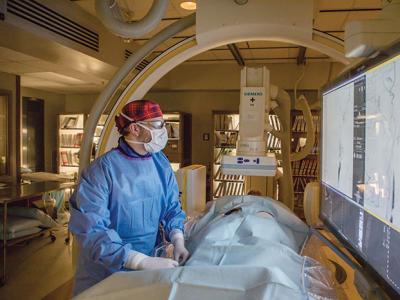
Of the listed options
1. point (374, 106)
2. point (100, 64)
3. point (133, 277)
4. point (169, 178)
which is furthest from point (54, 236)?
point (374, 106)

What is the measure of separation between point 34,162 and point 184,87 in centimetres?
315

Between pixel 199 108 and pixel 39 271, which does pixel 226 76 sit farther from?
pixel 39 271

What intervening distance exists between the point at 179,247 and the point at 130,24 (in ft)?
3.78

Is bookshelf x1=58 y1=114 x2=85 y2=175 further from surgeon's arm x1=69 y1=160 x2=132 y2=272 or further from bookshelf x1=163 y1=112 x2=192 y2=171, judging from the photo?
surgeon's arm x1=69 y1=160 x2=132 y2=272

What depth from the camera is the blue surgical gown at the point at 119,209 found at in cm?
143

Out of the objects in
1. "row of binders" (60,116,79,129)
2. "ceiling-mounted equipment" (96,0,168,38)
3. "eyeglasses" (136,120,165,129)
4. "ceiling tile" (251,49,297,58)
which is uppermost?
"ceiling tile" (251,49,297,58)

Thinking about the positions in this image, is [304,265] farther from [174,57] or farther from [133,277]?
[174,57]

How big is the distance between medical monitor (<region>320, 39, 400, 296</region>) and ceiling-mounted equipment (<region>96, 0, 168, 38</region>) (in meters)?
0.95

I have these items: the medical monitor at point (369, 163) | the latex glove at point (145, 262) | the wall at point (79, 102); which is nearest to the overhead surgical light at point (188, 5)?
the medical monitor at point (369, 163)

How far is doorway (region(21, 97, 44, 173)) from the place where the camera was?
21.2ft

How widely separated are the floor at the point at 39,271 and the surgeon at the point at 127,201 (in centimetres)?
182

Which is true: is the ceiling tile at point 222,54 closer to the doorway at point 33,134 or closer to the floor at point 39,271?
the floor at point 39,271

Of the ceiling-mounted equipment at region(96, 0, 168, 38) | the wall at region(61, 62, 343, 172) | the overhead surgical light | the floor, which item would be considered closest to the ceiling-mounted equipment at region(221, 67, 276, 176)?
the ceiling-mounted equipment at region(96, 0, 168, 38)

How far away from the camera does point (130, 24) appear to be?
6.15ft
